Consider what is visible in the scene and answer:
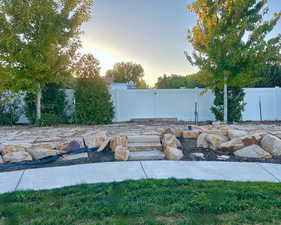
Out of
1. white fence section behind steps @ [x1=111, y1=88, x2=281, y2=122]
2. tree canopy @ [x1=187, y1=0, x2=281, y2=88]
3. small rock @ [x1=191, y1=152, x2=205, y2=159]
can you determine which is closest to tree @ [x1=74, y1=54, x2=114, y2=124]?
white fence section behind steps @ [x1=111, y1=88, x2=281, y2=122]

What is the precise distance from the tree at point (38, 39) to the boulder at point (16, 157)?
3.64 m

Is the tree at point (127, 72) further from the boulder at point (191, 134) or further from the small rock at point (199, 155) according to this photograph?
the small rock at point (199, 155)

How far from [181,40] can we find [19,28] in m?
7.21

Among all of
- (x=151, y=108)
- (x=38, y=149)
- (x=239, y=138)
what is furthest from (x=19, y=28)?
(x=239, y=138)

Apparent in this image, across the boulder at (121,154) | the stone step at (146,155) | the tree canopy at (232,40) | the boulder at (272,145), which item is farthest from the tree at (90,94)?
the boulder at (272,145)

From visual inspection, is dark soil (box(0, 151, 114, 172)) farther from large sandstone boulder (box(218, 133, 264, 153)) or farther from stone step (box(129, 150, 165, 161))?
large sandstone boulder (box(218, 133, 264, 153))

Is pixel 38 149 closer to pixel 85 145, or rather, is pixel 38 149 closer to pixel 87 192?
pixel 85 145

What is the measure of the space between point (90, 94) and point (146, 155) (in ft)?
17.5

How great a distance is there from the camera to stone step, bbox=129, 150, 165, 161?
15.8ft

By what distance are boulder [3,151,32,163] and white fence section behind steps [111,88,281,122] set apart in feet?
20.2

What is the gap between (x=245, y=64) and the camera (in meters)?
8.87

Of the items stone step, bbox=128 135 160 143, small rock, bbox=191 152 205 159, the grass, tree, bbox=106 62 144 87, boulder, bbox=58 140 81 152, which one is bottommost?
the grass

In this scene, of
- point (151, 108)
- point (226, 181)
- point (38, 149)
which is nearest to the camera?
point (226, 181)

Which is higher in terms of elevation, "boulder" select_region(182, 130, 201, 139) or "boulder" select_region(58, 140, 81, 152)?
"boulder" select_region(182, 130, 201, 139)
